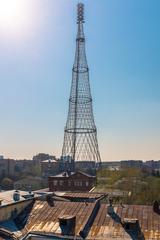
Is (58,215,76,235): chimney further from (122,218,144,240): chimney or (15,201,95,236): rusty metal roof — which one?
(122,218,144,240): chimney

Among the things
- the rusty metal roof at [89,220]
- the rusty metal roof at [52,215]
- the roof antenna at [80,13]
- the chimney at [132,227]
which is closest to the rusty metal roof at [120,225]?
the rusty metal roof at [89,220]

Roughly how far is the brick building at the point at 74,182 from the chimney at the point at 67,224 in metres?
36.7

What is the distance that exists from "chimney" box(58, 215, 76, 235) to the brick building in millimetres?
36684

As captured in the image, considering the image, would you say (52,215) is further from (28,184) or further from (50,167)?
(50,167)

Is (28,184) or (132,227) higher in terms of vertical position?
(28,184)

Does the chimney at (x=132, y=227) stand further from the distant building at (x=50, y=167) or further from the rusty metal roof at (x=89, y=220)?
the distant building at (x=50, y=167)

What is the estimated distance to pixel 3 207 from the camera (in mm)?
25516

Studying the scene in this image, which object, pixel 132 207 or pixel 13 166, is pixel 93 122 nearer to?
pixel 132 207

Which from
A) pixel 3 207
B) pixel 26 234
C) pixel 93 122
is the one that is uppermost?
pixel 93 122

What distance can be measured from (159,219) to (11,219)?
9885 millimetres

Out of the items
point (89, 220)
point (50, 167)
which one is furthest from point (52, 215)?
point (50, 167)

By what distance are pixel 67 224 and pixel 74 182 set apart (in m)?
37.5

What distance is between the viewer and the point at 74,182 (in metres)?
61.5

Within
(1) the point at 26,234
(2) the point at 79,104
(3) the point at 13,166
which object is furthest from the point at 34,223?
(3) the point at 13,166
